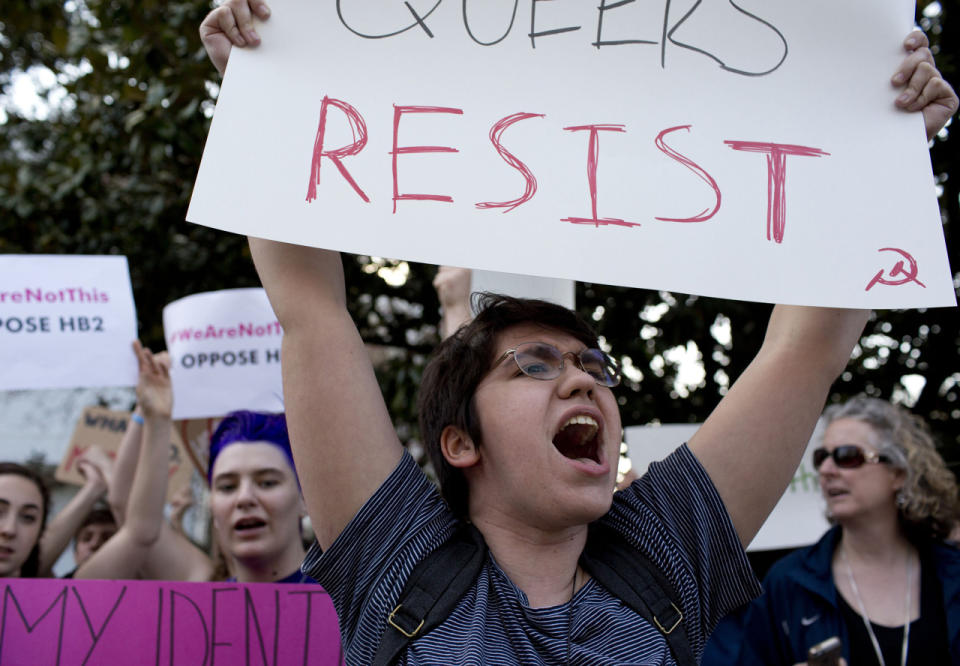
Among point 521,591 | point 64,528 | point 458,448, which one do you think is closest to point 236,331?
point 64,528

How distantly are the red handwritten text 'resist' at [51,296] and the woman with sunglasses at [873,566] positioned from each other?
86.3 inches

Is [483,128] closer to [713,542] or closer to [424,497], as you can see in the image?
[424,497]

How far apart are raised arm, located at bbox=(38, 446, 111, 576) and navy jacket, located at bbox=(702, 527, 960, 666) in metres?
2.02

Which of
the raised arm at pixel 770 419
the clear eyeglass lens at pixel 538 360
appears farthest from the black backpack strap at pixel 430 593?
the raised arm at pixel 770 419

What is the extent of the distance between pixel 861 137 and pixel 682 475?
0.62 m

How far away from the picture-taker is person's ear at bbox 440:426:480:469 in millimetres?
1479

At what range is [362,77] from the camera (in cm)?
139

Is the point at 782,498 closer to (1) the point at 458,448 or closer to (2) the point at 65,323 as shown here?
(1) the point at 458,448

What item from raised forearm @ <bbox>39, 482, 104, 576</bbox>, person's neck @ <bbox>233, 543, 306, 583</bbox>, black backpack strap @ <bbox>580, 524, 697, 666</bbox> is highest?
black backpack strap @ <bbox>580, 524, 697, 666</bbox>

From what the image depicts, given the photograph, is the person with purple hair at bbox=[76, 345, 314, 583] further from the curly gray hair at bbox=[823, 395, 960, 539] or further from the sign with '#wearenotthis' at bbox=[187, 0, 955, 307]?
the curly gray hair at bbox=[823, 395, 960, 539]

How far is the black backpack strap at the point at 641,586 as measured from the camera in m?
1.30

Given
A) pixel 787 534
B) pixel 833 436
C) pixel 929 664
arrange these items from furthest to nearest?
pixel 787 534
pixel 833 436
pixel 929 664

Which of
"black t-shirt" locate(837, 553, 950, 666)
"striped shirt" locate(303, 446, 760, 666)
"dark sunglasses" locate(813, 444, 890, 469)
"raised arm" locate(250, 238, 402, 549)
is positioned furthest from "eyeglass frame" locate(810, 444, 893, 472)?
"raised arm" locate(250, 238, 402, 549)

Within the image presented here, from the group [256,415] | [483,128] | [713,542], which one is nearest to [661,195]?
[483,128]
